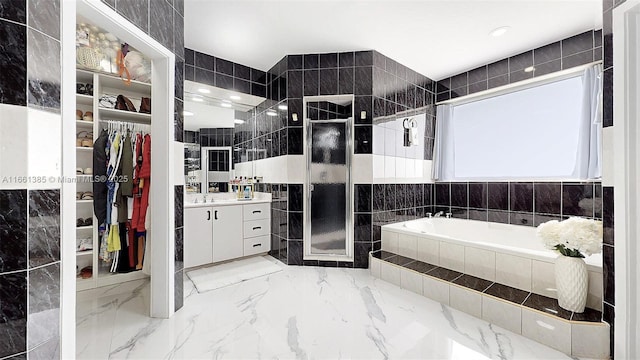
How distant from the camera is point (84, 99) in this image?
7.71ft

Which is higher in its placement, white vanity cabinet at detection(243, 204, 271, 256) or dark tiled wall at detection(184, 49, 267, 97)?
dark tiled wall at detection(184, 49, 267, 97)

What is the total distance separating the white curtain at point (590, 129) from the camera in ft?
7.82

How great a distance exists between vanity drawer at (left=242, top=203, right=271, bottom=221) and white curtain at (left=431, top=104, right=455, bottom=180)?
8.08 feet

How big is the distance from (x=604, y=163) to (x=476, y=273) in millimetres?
1185

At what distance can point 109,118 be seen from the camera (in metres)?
2.56

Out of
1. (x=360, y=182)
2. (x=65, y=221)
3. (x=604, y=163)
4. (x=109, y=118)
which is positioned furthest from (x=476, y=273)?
(x=109, y=118)

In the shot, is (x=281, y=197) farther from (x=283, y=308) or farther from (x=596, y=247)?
(x=596, y=247)

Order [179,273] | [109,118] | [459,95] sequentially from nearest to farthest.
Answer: [179,273] → [109,118] → [459,95]

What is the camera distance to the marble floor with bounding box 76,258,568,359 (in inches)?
60.1

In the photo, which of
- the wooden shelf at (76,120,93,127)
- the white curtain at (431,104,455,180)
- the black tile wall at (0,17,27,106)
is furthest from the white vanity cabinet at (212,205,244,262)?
the white curtain at (431,104,455,180)

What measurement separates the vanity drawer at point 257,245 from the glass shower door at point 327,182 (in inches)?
26.1

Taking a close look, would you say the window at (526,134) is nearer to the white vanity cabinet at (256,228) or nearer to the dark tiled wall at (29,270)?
the white vanity cabinet at (256,228)

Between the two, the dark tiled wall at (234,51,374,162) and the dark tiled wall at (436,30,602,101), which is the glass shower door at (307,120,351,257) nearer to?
the dark tiled wall at (234,51,374,162)

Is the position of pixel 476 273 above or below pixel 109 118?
below
